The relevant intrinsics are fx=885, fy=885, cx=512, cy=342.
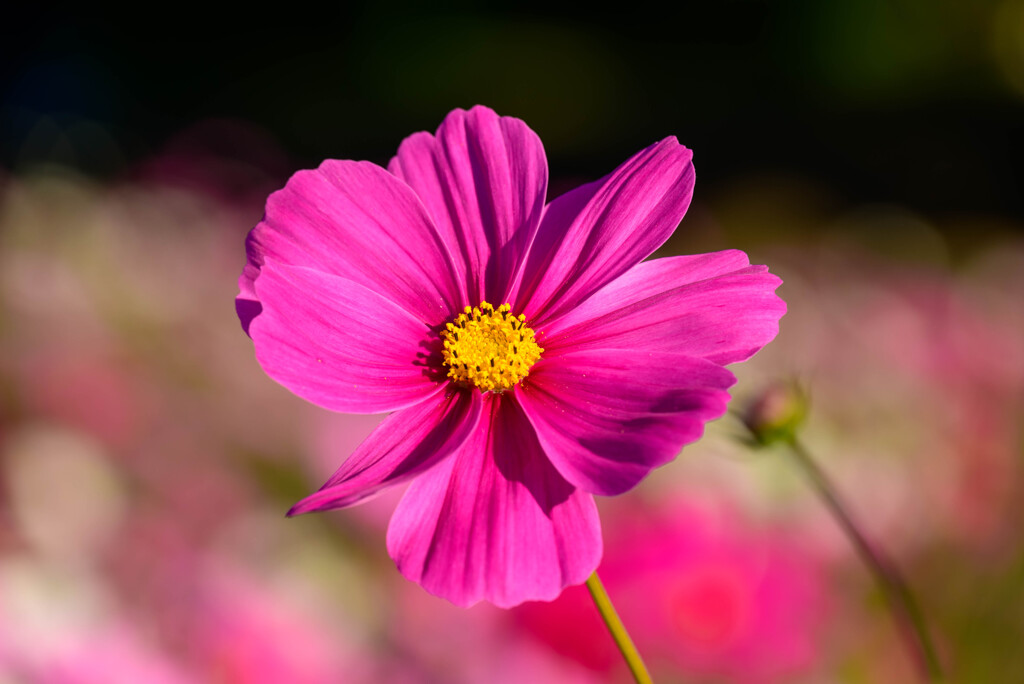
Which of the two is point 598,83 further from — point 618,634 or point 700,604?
point 618,634

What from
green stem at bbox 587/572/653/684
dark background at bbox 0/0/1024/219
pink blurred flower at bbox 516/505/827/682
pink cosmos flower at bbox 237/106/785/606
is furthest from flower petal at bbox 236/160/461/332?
dark background at bbox 0/0/1024/219

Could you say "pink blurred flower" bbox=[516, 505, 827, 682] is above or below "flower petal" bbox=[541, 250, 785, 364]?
below

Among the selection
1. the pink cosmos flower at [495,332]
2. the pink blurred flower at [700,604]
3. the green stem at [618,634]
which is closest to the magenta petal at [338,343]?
the pink cosmos flower at [495,332]

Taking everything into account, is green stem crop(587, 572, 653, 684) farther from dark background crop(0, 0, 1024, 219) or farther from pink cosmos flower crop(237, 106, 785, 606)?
dark background crop(0, 0, 1024, 219)

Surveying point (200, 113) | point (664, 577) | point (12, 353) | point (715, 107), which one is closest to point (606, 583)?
point (664, 577)

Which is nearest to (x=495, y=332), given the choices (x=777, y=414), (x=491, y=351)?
(x=491, y=351)

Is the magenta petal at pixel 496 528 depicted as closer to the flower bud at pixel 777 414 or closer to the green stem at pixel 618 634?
the green stem at pixel 618 634

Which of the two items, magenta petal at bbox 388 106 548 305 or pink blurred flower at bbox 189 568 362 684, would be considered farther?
pink blurred flower at bbox 189 568 362 684
